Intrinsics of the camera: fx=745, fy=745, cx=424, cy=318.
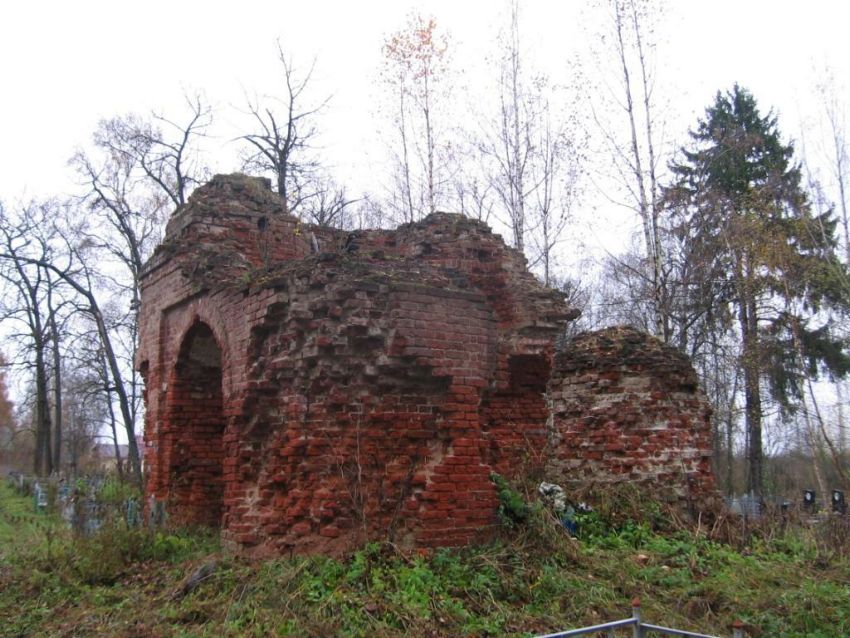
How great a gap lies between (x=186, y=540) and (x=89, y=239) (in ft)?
64.6

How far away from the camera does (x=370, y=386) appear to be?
6789 mm

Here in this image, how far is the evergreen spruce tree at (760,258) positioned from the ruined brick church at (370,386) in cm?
867

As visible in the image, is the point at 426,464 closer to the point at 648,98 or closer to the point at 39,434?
the point at 648,98

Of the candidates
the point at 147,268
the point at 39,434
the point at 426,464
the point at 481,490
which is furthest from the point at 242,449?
the point at 39,434

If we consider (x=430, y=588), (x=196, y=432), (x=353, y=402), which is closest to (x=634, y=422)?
(x=353, y=402)

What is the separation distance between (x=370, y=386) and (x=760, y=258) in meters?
14.8

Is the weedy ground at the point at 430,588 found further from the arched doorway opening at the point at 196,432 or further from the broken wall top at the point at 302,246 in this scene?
the broken wall top at the point at 302,246

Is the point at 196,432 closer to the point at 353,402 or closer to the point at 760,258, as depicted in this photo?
the point at 353,402

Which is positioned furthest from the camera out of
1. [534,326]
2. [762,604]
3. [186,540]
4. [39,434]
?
[39,434]

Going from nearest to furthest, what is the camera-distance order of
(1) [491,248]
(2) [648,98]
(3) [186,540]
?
1. (3) [186,540]
2. (1) [491,248]
3. (2) [648,98]

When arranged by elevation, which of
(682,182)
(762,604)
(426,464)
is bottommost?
(762,604)

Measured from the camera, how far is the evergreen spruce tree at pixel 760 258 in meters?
18.7

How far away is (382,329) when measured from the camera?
6.80 metres

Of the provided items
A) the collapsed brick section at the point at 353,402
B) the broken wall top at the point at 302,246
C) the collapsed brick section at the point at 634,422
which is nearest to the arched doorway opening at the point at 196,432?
the broken wall top at the point at 302,246
